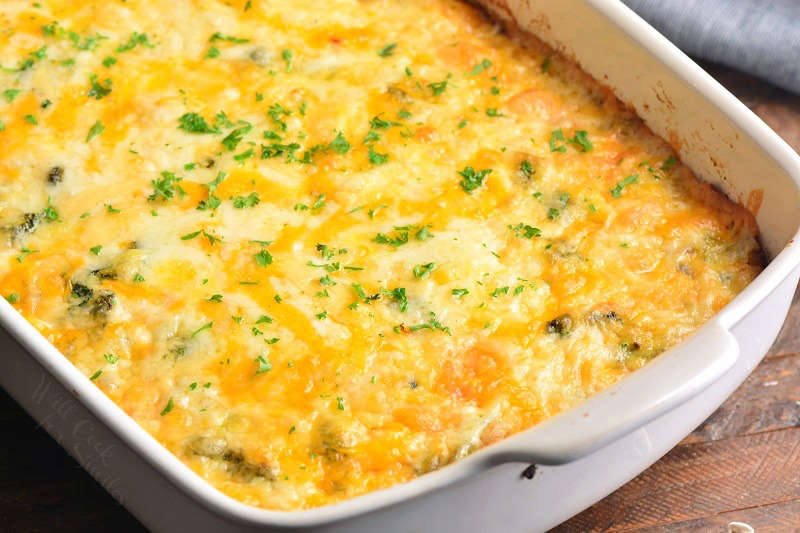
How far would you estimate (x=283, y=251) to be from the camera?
294 cm

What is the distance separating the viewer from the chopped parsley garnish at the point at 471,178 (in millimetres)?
3119

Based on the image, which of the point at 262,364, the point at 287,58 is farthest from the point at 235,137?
the point at 262,364

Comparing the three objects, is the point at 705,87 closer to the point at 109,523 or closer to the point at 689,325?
the point at 689,325

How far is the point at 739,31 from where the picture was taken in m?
4.05

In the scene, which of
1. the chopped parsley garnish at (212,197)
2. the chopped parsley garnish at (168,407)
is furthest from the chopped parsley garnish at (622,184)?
the chopped parsley garnish at (168,407)

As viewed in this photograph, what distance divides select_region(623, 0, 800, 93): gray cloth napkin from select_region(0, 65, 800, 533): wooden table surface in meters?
1.38

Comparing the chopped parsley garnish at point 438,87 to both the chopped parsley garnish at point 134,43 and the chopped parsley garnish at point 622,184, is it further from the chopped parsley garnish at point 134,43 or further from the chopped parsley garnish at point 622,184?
the chopped parsley garnish at point 134,43

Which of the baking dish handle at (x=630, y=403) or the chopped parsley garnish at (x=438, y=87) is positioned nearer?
the baking dish handle at (x=630, y=403)

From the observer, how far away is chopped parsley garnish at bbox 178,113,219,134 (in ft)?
10.6

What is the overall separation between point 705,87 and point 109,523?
78.7 inches

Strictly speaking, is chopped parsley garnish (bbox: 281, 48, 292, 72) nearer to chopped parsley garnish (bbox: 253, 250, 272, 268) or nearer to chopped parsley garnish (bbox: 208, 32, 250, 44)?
chopped parsley garnish (bbox: 208, 32, 250, 44)

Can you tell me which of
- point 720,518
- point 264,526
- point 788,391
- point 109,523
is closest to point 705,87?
point 788,391

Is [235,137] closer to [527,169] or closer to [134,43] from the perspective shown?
[134,43]

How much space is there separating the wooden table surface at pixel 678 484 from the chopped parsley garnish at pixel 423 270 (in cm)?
75
